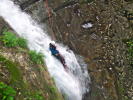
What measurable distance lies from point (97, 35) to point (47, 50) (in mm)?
2427

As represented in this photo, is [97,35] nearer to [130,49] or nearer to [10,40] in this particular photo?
[130,49]

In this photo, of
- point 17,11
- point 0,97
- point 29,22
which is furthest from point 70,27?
point 0,97

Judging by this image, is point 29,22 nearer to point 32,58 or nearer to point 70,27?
point 70,27

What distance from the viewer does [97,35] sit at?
10359 mm

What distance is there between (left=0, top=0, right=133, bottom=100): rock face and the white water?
351 millimetres

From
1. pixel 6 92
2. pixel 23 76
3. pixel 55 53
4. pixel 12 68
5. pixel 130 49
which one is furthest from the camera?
pixel 130 49

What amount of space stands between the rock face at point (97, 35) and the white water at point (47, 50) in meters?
0.35

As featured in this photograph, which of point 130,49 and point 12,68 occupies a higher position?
point 12,68

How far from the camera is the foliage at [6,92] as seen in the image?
453cm

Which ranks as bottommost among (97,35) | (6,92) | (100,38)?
(100,38)

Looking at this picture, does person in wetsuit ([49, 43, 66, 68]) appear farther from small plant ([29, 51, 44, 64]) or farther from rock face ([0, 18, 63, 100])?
small plant ([29, 51, 44, 64])

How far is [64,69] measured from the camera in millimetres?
9117

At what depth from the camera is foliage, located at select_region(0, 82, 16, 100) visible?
4.53 metres

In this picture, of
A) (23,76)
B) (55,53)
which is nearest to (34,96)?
(23,76)
